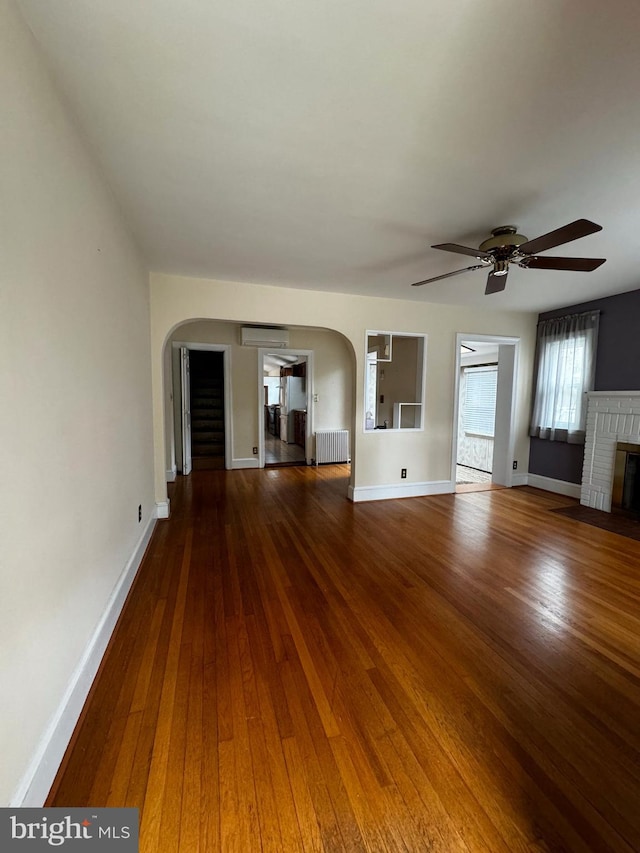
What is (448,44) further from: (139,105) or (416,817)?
(416,817)

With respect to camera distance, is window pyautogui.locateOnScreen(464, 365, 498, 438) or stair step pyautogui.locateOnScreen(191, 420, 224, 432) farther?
stair step pyautogui.locateOnScreen(191, 420, 224, 432)

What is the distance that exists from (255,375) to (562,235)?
15.3ft

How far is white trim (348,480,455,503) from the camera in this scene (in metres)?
4.33

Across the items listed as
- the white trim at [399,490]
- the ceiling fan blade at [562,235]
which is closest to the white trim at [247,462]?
the white trim at [399,490]

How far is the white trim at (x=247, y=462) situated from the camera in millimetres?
5926

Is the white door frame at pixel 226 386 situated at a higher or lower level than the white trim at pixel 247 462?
higher

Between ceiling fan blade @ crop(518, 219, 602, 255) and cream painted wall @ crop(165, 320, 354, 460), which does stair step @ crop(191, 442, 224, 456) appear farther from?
ceiling fan blade @ crop(518, 219, 602, 255)

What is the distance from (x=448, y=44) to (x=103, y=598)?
273 cm

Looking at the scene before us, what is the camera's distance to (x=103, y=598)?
1.78 metres

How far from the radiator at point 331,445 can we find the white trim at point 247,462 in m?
1.14

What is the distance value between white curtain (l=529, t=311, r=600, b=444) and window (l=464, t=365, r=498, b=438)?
1511 millimetres

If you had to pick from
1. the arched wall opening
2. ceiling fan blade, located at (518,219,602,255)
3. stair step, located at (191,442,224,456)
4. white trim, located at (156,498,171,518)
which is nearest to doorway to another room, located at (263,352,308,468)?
the arched wall opening

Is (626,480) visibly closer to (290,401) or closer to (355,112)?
(355,112)

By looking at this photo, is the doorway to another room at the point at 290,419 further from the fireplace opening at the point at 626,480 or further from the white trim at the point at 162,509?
the fireplace opening at the point at 626,480
